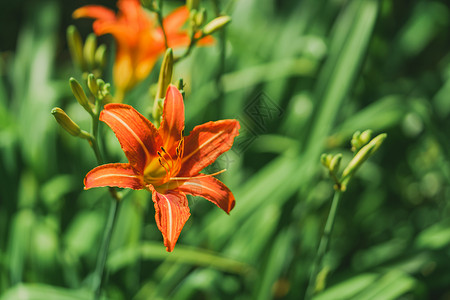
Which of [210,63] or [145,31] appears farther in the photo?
[210,63]

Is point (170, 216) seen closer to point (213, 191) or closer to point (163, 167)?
point (213, 191)

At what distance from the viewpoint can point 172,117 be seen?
871 mm

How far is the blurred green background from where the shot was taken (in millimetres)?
1410

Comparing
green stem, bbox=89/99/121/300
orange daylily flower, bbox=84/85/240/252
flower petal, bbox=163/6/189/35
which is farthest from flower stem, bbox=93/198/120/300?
flower petal, bbox=163/6/189/35

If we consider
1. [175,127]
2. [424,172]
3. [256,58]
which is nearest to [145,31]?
[175,127]

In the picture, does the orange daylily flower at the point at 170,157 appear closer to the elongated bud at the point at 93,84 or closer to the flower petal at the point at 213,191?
the flower petal at the point at 213,191

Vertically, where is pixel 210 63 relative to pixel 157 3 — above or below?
below

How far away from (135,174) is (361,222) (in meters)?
1.39

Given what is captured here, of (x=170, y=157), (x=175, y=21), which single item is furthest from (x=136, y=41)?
(x=170, y=157)

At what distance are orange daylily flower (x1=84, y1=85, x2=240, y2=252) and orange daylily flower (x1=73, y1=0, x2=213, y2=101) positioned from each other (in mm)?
443

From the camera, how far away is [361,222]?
6.44ft

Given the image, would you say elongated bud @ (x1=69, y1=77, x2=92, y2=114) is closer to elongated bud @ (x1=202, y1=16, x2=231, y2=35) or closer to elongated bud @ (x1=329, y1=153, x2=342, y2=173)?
elongated bud @ (x1=202, y1=16, x2=231, y2=35)

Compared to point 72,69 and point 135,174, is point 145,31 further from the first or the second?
point 72,69

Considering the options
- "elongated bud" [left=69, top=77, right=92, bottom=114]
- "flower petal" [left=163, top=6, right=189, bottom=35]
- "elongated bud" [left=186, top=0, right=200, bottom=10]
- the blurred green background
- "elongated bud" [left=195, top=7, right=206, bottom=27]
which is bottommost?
the blurred green background
